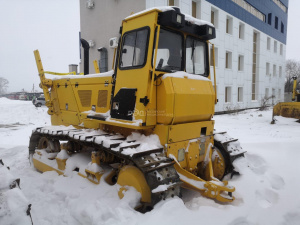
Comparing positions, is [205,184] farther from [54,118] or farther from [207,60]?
[54,118]

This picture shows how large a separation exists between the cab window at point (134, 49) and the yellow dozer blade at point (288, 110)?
9999 mm

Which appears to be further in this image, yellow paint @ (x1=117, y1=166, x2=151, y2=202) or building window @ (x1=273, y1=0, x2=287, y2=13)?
building window @ (x1=273, y1=0, x2=287, y2=13)

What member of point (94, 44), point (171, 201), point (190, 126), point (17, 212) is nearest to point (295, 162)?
point (190, 126)

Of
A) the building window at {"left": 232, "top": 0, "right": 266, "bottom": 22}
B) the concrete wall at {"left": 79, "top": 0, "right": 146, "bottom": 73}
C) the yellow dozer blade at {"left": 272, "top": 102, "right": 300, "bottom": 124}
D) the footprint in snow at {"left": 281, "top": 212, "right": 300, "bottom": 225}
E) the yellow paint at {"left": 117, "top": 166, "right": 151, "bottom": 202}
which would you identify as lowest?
A: the footprint in snow at {"left": 281, "top": 212, "right": 300, "bottom": 225}

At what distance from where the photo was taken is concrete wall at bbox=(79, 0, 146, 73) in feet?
43.0

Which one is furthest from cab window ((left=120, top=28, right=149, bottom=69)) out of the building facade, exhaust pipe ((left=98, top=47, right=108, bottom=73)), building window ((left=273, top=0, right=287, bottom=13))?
building window ((left=273, top=0, right=287, bottom=13))

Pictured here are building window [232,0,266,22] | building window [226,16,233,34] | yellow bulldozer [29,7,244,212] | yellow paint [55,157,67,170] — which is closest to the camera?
yellow bulldozer [29,7,244,212]

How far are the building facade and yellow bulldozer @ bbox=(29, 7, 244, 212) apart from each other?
885 cm

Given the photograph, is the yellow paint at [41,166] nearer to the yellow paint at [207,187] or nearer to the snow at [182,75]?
the yellow paint at [207,187]

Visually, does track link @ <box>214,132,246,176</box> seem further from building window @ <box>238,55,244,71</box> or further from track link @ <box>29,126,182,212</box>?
building window @ <box>238,55,244,71</box>

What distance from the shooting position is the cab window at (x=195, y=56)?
13.9ft

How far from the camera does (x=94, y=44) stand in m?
15.5

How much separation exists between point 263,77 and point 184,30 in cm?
2118

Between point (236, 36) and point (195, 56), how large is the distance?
15.5 metres
